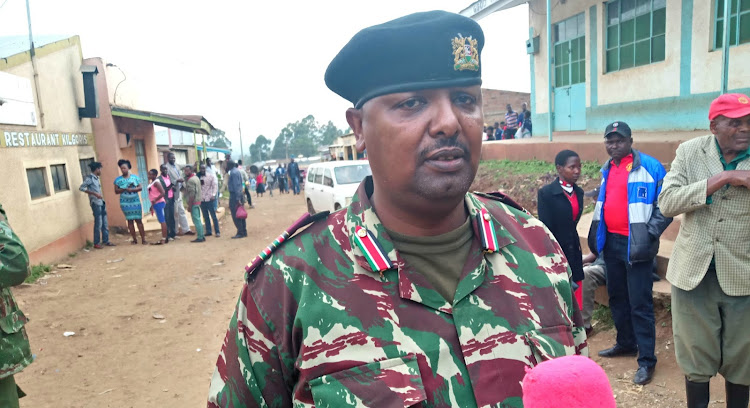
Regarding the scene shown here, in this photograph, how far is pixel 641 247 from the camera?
11.8 feet

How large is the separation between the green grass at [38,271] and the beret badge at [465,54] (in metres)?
8.49

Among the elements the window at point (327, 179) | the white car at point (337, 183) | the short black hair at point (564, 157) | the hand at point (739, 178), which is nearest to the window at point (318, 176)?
the white car at point (337, 183)

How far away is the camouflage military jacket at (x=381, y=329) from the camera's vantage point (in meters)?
1.21

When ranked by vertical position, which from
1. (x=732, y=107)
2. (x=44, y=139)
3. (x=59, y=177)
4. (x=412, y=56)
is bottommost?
(x=59, y=177)

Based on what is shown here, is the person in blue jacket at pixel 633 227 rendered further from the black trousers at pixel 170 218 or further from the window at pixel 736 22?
the black trousers at pixel 170 218

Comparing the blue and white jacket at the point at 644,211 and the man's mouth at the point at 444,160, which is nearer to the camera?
the man's mouth at the point at 444,160

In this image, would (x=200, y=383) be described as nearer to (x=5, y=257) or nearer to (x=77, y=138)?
(x=5, y=257)

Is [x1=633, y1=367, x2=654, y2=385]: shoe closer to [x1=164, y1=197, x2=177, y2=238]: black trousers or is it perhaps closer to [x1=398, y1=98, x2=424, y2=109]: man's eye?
[x1=398, y1=98, x2=424, y2=109]: man's eye

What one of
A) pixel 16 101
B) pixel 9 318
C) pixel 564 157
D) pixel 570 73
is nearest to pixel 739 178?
pixel 564 157

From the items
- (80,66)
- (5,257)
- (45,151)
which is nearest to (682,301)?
(5,257)

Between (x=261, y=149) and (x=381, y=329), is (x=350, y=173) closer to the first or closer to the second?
(x=381, y=329)

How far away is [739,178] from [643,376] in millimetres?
1875

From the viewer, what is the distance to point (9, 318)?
8.04 feet

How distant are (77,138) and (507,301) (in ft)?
39.4
